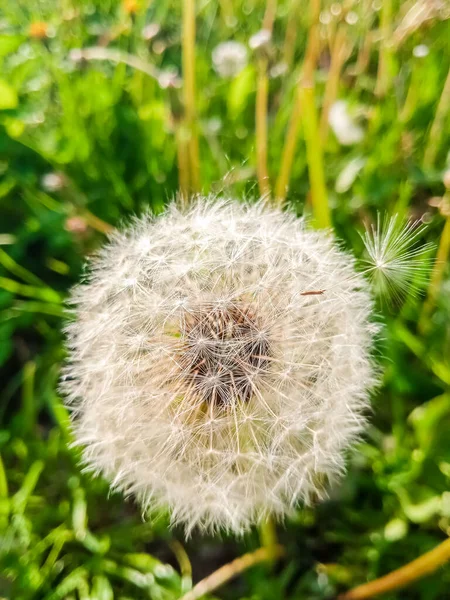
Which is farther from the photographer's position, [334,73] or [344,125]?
[344,125]

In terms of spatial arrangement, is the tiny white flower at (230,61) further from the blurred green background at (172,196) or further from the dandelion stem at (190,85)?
the dandelion stem at (190,85)

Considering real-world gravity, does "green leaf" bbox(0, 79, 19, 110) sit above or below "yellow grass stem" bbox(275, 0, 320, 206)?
above

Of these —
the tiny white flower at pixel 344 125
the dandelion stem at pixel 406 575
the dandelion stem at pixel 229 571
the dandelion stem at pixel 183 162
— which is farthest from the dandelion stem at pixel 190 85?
the dandelion stem at pixel 406 575

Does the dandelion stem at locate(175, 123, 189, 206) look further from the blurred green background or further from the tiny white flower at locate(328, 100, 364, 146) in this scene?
the tiny white flower at locate(328, 100, 364, 146)

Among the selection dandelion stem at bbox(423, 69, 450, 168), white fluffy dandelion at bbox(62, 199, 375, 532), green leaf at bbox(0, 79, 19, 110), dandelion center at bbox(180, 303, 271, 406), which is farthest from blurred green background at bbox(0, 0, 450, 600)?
dandelion center at bbox(180, 303, 271, 406)

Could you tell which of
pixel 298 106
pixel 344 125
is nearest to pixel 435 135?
pixel 344 125

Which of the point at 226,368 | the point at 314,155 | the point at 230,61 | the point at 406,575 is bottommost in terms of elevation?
the point at 406,575

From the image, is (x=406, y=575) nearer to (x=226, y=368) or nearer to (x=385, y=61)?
(x=226, y=368)
